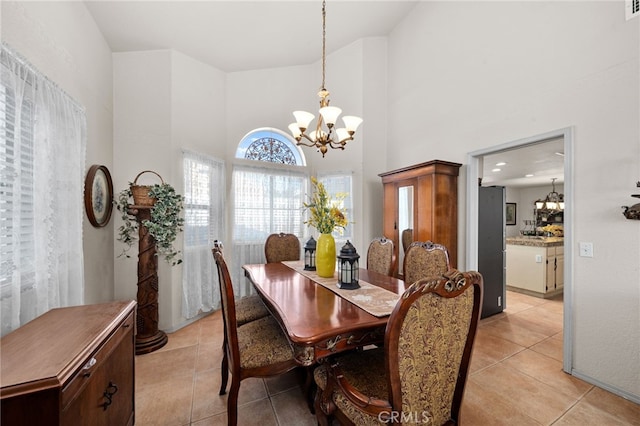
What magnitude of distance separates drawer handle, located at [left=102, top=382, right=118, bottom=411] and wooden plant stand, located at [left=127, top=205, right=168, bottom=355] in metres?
1.56

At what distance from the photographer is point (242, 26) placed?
310 centimetres

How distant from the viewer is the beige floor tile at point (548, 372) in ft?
6.43

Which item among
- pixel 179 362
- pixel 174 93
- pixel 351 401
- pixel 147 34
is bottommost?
pixel 179 362

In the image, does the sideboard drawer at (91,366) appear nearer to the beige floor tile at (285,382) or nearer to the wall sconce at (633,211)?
the beige floor tile at (285,382)

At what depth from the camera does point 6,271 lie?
1.38 metres

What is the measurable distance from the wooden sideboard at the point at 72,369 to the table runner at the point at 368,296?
1.23 metres

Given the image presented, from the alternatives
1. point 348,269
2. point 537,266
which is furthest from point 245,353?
point 537,266

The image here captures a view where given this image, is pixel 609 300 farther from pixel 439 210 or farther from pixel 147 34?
pixel 147 34

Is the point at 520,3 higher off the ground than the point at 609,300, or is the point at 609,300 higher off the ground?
the point at 520,3

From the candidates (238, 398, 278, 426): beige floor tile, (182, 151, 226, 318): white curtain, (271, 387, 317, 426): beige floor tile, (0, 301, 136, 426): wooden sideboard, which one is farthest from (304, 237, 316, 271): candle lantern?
(182, 151, 226, 318): white curtain

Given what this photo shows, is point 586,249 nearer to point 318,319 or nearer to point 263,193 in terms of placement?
point 318,319

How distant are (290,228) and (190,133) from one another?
1.89 metres

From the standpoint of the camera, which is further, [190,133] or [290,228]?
[290,228]

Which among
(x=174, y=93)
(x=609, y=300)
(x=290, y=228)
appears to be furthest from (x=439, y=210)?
(x=174, y=93)
